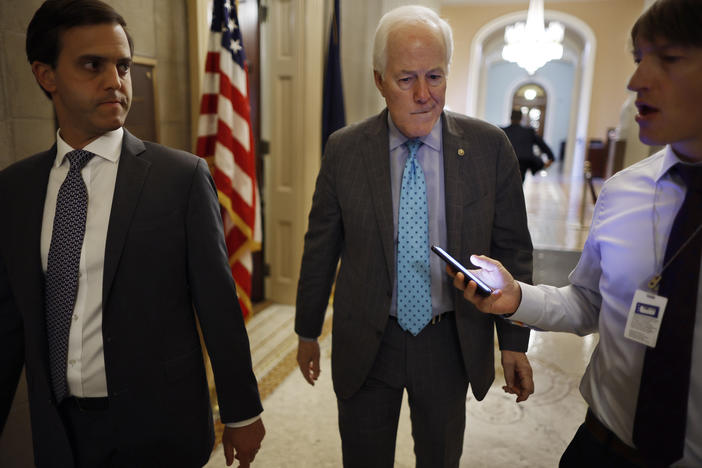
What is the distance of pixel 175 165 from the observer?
1.20 m

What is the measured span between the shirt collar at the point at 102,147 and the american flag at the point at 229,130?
150 cm

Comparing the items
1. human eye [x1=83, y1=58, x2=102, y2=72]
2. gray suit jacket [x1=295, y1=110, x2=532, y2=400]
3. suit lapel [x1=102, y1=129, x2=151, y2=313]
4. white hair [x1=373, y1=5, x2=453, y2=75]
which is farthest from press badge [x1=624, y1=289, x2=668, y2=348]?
human eye [x1=83, y1=58, x2=102, y2=72]

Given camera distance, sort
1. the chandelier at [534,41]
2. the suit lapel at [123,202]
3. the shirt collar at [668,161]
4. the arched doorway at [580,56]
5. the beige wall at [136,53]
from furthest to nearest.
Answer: the arched doorway at [580,56] → the chandelier at [534,41] → the beige wall at [136,53] → the suit lapel at [123,202] → the shirt collar at [668,161]

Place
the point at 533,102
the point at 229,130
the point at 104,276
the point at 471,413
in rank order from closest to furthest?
the point at 104,276 → the point at 229,130 → the point at 471,413 → the point at 533,102

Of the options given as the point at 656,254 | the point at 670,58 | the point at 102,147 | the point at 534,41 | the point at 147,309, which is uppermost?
the point at 534,41

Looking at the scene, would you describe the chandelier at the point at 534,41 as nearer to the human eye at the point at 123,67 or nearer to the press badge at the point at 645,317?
the human eye at the point at 123,67

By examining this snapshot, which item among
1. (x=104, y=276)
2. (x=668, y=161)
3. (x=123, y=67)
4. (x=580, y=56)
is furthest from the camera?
(x=580, y=56)

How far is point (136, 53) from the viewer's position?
238 cm

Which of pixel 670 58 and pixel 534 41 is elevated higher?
pixel 534 41

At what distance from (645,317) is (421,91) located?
2.69 feet

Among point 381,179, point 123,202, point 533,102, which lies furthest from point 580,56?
point 123,202

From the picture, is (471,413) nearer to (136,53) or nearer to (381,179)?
(381,179)

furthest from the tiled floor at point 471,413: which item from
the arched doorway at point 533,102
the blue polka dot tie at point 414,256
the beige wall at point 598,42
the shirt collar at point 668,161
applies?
the arched doorway at point 533,102

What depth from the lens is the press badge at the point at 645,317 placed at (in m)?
0.89
